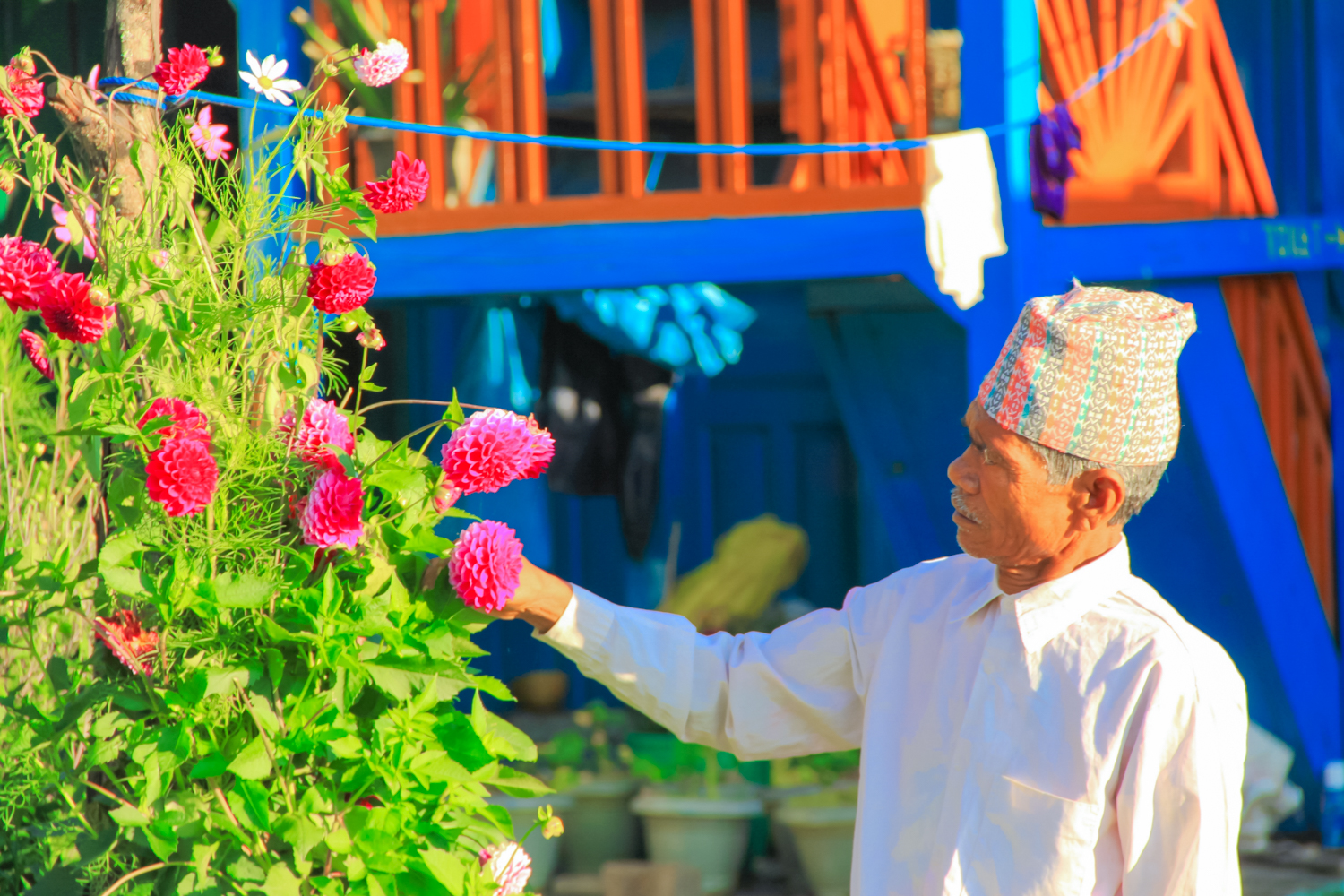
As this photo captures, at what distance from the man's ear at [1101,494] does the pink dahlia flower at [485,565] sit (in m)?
0.73

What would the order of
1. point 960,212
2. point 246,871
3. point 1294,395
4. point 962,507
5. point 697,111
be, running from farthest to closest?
point 1294,395, point 697,111, point 960,212, point 962,507, point 246,871

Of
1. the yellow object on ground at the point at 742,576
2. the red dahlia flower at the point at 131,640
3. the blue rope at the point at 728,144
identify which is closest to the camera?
the red dahlia flower at the point at 131,640

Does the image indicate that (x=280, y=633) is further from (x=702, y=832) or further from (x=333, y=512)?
(x=702, y=832)

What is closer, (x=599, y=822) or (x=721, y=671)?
(x=721, y=671)

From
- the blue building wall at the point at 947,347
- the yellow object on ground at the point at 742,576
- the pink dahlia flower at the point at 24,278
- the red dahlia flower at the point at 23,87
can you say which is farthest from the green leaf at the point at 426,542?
the yellow object on ground at the point at 742,576

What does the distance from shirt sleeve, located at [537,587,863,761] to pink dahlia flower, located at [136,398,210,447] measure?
57cm

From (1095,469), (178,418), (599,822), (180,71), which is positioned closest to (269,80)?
(180,71)

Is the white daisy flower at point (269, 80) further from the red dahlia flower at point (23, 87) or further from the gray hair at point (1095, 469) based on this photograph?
the gray hair at point (1095, 469)

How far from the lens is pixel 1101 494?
1659mm

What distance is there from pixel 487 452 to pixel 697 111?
9.43 feet

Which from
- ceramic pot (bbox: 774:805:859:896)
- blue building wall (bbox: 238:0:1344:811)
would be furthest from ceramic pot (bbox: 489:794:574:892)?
blue building wall (bbox: 238:0:1344:811)

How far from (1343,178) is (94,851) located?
4895 mm

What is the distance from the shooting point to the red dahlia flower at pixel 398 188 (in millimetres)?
1615

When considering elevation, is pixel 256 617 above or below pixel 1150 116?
below
